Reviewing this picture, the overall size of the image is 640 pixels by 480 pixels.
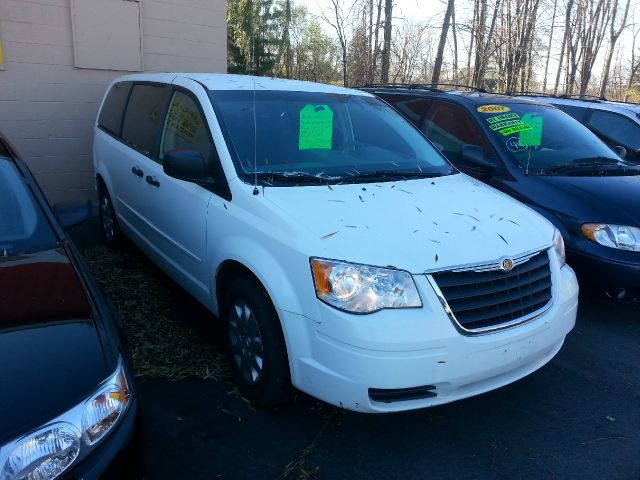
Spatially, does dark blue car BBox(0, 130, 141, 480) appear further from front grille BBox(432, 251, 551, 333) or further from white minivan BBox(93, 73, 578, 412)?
front grille BBox(432, 251, 551, 333)

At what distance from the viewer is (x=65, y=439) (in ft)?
5.74

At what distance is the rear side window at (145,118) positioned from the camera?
4.30m

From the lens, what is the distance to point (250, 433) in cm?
292

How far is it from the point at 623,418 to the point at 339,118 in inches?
103

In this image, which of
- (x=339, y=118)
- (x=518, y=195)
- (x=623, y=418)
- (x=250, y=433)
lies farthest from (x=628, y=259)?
(x=250, y=433)

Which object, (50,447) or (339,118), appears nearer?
(50,447)

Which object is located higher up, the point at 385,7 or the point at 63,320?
the point at 385,7

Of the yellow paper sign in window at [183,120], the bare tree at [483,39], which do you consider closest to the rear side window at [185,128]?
the yellow paper sign in window at [183,120]

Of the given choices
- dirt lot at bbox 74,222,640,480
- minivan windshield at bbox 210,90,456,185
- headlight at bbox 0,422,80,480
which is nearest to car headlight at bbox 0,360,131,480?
headlight at bbox 0,422,80,480

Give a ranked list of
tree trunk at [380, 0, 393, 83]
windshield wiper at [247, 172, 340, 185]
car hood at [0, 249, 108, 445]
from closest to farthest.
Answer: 1. car hood at [0, 249, 108, 445]
2. windshield wiper at [247, 172, 340, 185]
3. tree trunk at [380, 0, 393, 83]

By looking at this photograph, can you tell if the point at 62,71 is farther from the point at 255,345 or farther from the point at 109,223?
the point at 255,345

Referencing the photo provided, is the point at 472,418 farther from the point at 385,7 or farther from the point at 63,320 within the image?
the point at 385,7

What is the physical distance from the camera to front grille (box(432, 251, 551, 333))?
2.62 meters

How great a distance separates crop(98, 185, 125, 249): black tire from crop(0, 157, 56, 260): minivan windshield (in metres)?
2.41
